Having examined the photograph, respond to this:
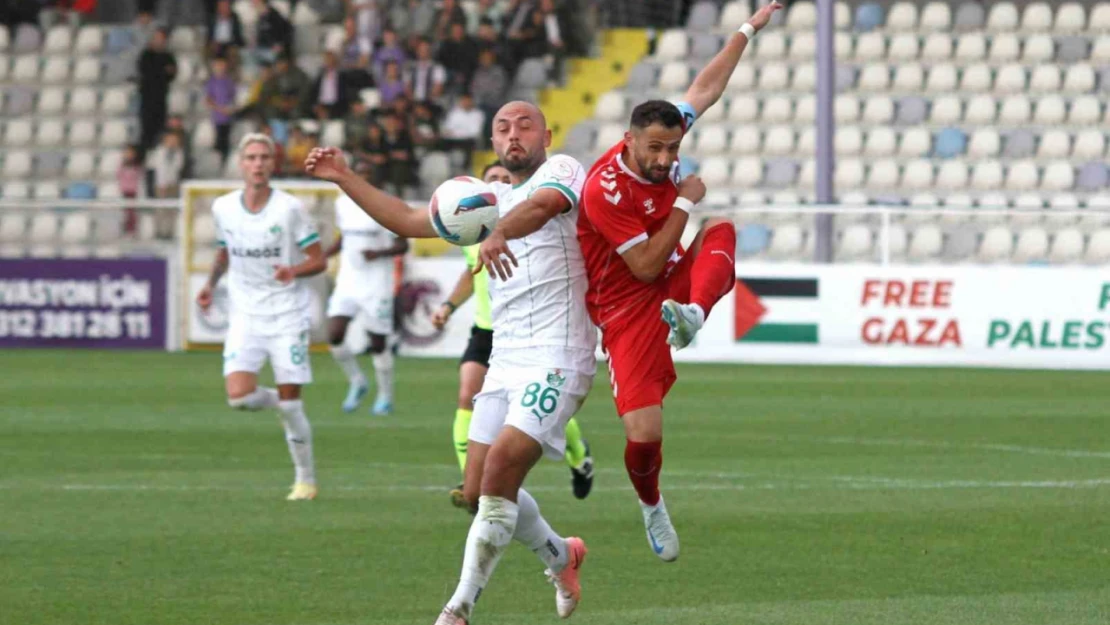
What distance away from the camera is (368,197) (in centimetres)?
722

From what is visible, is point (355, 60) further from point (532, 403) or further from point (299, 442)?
point (532, 403)

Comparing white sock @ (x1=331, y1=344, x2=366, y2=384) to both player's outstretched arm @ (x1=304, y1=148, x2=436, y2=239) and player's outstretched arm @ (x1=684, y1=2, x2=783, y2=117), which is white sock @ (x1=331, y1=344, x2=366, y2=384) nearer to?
player's outstretched arm @ (x1=684, y1=2, x2=783, y2=117)

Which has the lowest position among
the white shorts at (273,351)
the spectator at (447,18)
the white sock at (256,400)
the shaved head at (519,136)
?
the white sock at (256,400)

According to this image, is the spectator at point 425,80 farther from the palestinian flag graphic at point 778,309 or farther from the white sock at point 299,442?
the white sock at point 299,442

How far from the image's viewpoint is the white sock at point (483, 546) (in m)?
7.20

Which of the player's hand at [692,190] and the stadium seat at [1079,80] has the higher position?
the stadium seat at [1079,80]

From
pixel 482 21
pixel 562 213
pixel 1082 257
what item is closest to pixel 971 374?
pixel 1082 257

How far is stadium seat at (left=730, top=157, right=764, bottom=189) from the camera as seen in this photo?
28.1m

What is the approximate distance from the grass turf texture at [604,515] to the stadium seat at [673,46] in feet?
37.6

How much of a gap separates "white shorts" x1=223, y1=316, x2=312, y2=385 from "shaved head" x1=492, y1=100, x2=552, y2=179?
14.6 ft

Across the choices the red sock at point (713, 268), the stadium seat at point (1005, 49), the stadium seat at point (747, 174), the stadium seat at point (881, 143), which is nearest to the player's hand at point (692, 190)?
the red sock at point (713, 268)

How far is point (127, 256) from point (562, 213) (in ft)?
62.5

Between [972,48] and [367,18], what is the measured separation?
28.0 ft

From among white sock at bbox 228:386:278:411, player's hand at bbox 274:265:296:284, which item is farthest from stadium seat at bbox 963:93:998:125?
white sock at bbox 228:386:278:411
